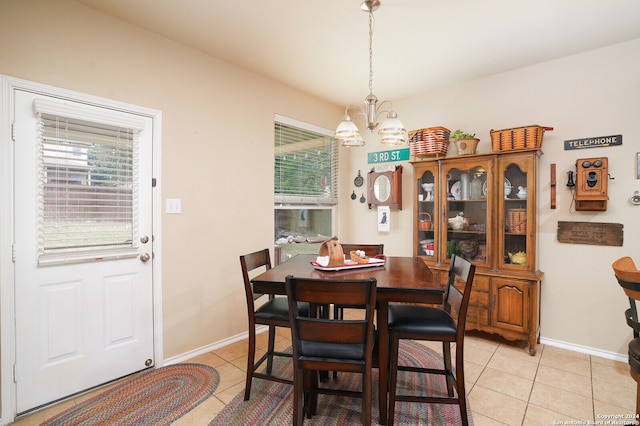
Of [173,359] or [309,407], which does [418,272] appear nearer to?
[309,407]

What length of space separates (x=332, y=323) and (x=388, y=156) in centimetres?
292

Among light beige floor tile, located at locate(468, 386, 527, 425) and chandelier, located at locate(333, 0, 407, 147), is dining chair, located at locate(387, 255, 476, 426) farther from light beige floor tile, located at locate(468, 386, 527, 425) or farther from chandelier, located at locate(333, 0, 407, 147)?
chandelier, located at locate(333, 0, 407, 147)

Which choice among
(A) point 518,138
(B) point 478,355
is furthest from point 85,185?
(A) point 518,138

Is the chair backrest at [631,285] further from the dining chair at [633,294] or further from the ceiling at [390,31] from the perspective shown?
the ceiling at [390,31]

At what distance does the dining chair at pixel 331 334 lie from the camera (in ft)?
4.88

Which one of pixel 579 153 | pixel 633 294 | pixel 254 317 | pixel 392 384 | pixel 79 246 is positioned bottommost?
pixel 392 384

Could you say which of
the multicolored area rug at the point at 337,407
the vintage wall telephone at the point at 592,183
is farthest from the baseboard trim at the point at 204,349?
the vintage wall telephone at the point at 592,183

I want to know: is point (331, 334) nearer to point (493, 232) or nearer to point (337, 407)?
point (337, 407)

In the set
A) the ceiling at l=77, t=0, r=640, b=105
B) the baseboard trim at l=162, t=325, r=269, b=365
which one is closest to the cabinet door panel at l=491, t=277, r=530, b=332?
the ceiling at l=77, t=0, r=640, b=105

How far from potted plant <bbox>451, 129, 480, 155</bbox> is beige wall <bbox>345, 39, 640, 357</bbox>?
0.89 ft

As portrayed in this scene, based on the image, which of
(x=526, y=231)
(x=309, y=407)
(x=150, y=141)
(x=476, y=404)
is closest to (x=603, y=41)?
(x=526, y=231)

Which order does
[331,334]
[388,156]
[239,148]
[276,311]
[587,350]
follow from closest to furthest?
[331,334] → [276,311] → [587,350] → [239,148] → [388,156]

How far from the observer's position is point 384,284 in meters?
1.70

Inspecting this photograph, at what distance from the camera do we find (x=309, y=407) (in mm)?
1888
